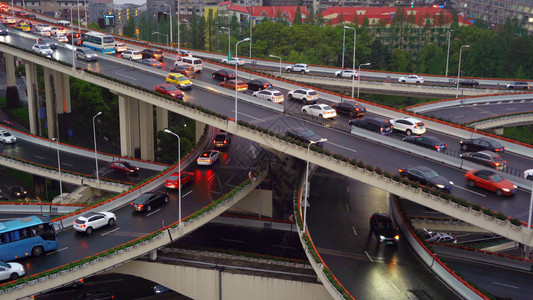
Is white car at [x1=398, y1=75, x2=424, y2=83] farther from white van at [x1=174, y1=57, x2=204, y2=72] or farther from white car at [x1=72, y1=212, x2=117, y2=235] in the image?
white car at [x1=72, y1=212, x2=117, y2=235]

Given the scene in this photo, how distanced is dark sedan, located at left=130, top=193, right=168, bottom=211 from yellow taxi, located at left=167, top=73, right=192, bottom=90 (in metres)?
19.1

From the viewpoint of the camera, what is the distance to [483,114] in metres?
76.2

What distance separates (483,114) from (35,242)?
55.0 metres

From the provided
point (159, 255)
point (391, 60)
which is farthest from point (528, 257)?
point (391, 60)

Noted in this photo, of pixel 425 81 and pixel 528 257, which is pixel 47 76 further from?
pixel 528 257

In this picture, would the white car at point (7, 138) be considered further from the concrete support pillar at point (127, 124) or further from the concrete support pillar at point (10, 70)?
the concrete support pillar at point (10, 70)

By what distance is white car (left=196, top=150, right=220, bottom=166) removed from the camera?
2522 inches

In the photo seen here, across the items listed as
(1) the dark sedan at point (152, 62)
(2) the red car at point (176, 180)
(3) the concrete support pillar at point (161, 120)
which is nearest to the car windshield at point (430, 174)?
(2) the red car at point (176, 180)

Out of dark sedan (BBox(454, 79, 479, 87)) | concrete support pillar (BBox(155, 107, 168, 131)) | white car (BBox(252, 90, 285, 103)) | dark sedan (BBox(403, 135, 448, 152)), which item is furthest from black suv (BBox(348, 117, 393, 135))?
dark sedan (BBox(454, 79, 479, 87))

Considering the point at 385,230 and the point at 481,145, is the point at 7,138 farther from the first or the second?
the point at 481,145

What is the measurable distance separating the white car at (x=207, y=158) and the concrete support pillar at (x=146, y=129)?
17.1m

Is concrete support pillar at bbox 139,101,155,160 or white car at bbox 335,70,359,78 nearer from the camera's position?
concrete support pillar at bbox 139,101,155,160

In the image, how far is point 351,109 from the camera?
201 ft

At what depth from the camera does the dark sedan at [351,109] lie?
61.4 metres
